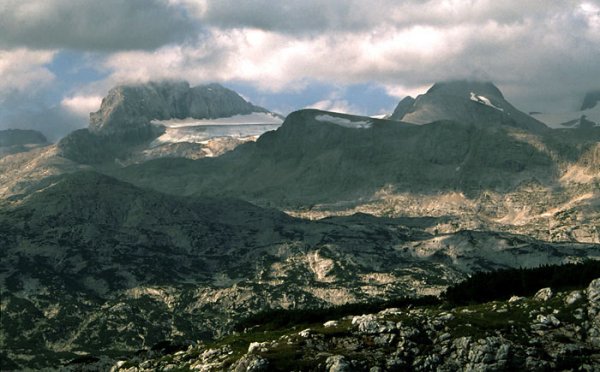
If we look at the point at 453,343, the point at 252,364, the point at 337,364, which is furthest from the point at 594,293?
the point at 252,364

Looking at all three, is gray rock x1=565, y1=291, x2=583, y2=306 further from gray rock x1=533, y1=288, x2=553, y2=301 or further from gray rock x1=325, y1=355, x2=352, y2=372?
gray rock x1=325, y1=355, x2=352, y2=372

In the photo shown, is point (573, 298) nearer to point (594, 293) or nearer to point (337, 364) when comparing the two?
point (594, 293)

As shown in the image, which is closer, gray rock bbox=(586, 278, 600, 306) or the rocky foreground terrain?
the rocky foreground terrain

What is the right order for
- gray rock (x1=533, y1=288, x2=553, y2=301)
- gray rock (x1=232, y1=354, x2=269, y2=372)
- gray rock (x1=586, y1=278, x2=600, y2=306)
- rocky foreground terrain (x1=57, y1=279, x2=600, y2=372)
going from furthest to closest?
gray rock (x1=533, y1=288, x2=553, y2=301), gray rock (x1=586, y1=278, x2=600, y2=306), gray rock (x1=232, y1=354, x2=269, y2=372), rocky foreground terrain (x1=57, y1=279, x2=600, y2=372)

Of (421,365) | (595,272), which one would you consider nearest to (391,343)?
(421,365)

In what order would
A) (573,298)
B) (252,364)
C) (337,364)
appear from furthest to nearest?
(573,298), (252,364), (337,364)

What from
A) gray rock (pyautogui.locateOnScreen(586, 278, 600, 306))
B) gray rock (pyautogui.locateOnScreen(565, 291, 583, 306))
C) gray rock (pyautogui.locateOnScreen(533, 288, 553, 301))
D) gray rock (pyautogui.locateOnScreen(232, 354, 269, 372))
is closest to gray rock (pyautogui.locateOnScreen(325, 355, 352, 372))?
gray rock (pyautogui.locateOnScreen(232, 354, 269, 372))

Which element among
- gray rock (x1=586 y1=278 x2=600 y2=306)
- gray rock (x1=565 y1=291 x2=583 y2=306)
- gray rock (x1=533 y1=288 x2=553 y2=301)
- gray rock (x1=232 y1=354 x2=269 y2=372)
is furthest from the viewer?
gray rock (x1=533 y1=288 x2=553 y2=301)

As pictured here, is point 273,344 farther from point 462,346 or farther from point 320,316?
point 320,316

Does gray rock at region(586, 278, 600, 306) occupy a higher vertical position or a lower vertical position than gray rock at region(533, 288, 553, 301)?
higher
